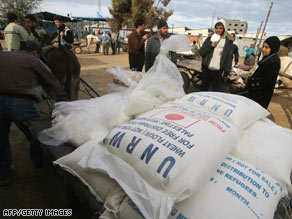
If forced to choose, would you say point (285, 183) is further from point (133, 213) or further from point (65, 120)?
point (65, 120)

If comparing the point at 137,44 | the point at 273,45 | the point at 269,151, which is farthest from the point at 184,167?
the point at 137,44

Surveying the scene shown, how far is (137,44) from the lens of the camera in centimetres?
341

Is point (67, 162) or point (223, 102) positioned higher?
point (223, 102)

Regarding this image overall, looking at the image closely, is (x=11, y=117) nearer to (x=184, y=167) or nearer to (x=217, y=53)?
(x=184, y=167)

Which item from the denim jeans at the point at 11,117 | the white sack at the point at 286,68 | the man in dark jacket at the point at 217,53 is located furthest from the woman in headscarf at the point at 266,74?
the white sack at the point at 286,68

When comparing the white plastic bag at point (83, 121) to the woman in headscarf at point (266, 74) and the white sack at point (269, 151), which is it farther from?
the woman in headscarf at point (266, 74)

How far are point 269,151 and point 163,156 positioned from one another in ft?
2.48

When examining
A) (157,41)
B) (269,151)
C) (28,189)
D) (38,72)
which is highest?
(157,41)

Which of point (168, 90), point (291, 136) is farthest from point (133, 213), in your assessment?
point (291, 136)

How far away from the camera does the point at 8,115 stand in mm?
1552

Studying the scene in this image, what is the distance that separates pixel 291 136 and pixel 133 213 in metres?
1.31

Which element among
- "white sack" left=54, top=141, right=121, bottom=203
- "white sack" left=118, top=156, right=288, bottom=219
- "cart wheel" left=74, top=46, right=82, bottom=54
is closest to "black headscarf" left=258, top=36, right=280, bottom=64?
"white sack" left=118, top=156, right=288, bottom=219

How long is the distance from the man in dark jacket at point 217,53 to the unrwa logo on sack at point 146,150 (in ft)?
8.68

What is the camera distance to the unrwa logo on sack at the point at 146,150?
795 millimetres
